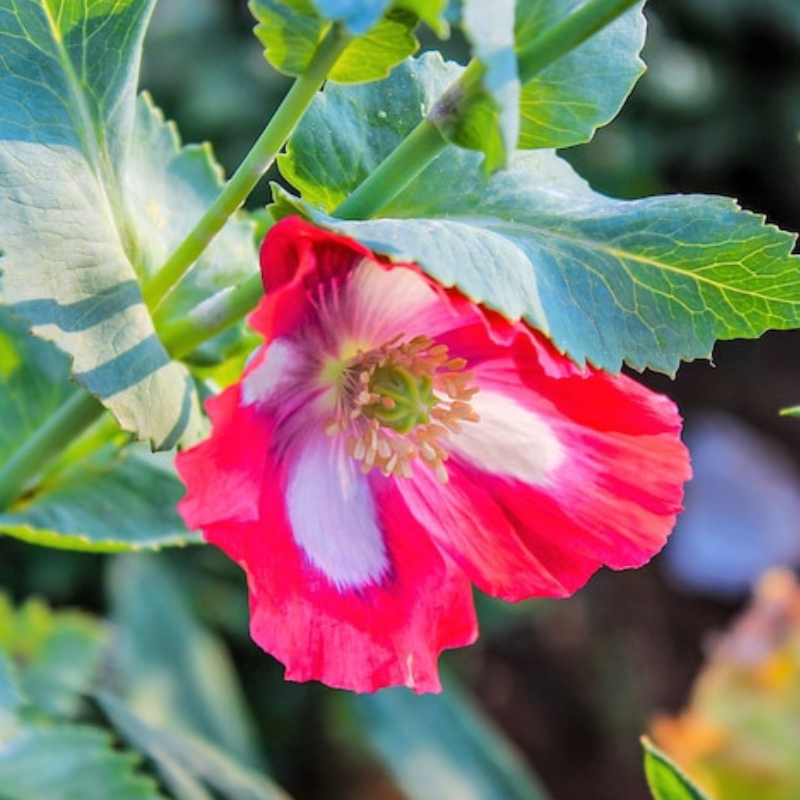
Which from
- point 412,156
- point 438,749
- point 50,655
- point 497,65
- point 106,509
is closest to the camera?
point 497,65

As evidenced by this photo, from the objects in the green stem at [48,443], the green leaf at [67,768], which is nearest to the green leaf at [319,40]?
the green stem at [48,443]

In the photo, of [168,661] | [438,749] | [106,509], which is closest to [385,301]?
[106,509]

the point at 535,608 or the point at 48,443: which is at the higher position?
the point at 48,443

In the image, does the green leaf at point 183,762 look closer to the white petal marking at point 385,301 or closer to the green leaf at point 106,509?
the green leaf at point 106,509

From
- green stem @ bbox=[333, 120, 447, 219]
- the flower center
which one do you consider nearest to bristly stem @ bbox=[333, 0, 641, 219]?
green stem @ bbox=[333, 120, 447, 219]

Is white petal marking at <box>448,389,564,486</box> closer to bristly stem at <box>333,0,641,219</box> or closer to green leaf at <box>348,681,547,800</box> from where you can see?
Result: bristly stem at <box>333,0,641,219</box>

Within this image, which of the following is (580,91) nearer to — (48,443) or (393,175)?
(393,175)
